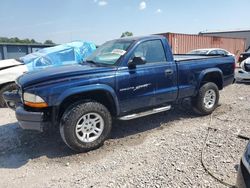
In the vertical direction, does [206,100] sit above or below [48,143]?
above

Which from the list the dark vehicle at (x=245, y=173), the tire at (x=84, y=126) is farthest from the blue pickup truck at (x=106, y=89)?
the dark vehicle at (x=245, y=173)

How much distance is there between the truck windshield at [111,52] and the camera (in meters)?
4.38

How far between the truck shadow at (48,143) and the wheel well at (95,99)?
627 mm

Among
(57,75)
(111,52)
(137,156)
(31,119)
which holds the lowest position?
(137,156)

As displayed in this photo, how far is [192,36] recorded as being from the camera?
18.1 metres

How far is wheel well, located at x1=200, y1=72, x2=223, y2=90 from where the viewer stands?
5.56 m

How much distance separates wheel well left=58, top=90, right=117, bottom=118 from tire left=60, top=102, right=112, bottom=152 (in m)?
0.13

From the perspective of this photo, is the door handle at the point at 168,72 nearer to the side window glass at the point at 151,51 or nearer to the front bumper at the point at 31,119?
the side window glass at the point at 151,51

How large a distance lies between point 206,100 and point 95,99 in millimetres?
2809

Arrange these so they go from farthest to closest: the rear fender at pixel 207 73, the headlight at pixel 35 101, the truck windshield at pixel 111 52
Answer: the rear fender at pixel 207 73
the truck windshield at pixel 111 52
the headlight at pixel 35 101

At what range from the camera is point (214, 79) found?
19.1 feet

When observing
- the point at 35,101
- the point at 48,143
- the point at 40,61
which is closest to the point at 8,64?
the point at 40,61

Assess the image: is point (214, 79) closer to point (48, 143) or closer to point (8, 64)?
point (48, 143)

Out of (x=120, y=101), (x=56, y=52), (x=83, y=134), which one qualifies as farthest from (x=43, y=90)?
(x=56, y=52)
